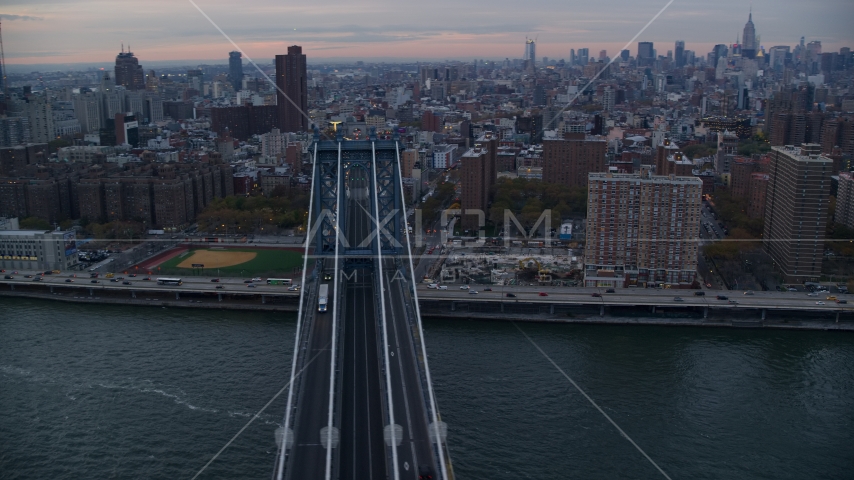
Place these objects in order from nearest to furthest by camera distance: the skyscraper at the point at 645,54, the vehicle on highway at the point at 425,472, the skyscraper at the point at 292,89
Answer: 1. the vehicle on highway at the point at 425,472
2. the skyscraper at the point at 292,89
3. the skyscraper at the point at 645,54

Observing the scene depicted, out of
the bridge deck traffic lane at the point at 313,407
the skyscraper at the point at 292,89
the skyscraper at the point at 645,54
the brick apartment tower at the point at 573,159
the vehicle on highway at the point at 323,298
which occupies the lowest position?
the bridge deck traffic lane at the point at 313,407

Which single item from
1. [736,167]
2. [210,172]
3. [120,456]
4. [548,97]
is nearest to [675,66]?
[548,97]

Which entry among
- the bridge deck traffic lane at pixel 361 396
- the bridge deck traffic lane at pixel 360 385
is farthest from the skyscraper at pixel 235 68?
the bridge deck traffic lane at pixel 361 396

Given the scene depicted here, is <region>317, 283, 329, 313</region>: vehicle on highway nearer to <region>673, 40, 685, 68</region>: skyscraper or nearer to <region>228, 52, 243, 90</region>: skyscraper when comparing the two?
<region>228, 52, 243, 90</region>: skyscraper

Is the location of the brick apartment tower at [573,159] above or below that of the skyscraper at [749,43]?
below

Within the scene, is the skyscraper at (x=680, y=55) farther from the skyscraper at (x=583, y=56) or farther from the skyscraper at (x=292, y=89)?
the skyscraper at (x=292, y=89)

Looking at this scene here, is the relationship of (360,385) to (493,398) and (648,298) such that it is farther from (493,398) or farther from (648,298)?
(648,298)

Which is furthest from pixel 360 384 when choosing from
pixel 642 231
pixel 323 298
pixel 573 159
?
pixel 573 159
